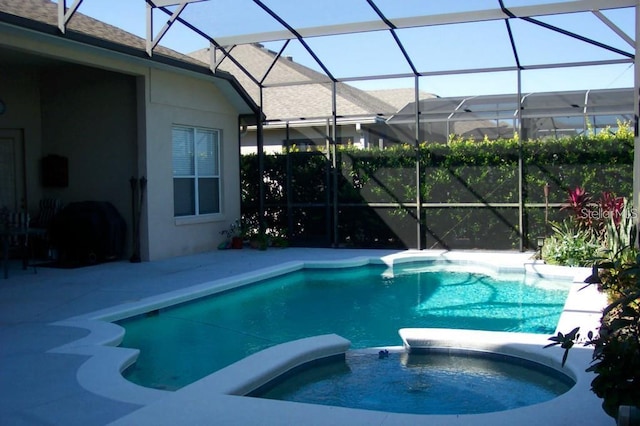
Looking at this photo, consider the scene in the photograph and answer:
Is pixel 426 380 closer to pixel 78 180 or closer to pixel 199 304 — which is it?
pixel 199 304

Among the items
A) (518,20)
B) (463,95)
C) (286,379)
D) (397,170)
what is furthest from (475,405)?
(463,95)

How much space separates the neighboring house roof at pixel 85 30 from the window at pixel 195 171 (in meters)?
1.35

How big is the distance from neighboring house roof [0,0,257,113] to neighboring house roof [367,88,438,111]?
12696 millimetres

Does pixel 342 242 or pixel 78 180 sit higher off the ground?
pixel 78 180

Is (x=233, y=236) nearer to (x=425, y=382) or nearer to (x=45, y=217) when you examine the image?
(x=45, y=217)

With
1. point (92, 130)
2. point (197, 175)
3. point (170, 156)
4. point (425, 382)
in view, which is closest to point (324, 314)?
point (425, 382)

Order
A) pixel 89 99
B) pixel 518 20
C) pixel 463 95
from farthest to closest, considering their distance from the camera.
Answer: pixel 463 95, pixel 89 99, pixel 518 20

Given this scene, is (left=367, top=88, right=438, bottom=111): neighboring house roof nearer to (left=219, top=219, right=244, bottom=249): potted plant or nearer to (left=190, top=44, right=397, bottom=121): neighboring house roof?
(left=190, top=44, right=397, bottom=121): neighboring house roof

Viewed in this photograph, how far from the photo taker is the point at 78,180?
12.6 m

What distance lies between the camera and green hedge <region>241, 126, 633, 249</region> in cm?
1276

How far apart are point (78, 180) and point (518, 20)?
8.69m

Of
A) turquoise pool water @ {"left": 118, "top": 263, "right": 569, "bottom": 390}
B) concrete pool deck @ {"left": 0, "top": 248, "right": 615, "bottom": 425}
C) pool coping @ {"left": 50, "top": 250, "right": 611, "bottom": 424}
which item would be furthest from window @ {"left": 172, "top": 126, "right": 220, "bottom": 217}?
pool coping @ {"left": 50, "top": 250, "right": 611, "bottom": 424}

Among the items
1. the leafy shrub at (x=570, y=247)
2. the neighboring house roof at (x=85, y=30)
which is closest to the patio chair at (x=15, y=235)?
the neighboring house roof at (x=85, y=30)

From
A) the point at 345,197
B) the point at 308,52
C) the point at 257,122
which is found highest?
the point at 308,52
